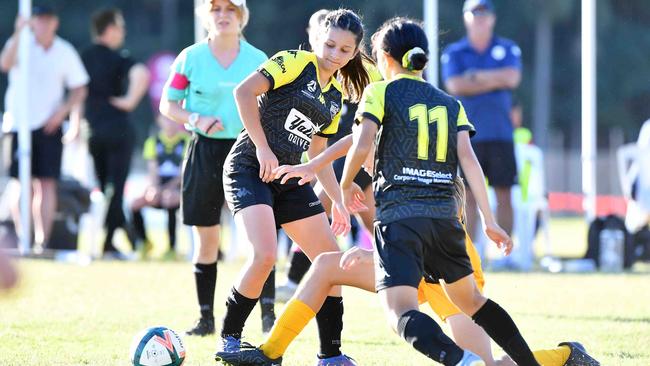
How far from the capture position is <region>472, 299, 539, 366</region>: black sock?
4.96 meters

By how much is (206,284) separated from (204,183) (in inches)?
23.9

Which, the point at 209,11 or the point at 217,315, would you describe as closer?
the point at 209,11

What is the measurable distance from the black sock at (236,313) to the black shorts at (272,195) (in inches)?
16.2

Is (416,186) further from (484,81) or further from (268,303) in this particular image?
(484,81)

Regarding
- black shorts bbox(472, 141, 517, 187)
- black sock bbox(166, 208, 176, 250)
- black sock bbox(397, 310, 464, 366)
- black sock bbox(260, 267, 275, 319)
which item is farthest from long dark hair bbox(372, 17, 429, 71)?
black sock bbox(166, 208, 176, 250)

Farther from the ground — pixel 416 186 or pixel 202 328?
pixel 416 186

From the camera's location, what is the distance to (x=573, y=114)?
32.7 m

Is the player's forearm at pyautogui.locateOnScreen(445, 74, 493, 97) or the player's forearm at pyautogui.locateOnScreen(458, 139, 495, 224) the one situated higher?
the player's forearm at pyautogui.locateOnScreen(445, 74, 493, 97)

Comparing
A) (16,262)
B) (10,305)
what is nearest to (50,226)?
(10,305)

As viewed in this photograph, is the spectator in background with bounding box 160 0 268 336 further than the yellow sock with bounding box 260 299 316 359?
Yes

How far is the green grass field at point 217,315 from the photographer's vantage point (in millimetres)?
6035

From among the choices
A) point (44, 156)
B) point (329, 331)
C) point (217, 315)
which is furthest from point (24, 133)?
point (329, 331)

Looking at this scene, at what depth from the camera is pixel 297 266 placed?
809 centimetres

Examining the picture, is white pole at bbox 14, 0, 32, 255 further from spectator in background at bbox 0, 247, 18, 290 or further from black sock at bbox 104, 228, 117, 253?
Result: spectator in background at bbox 0, 247, 18, 290
